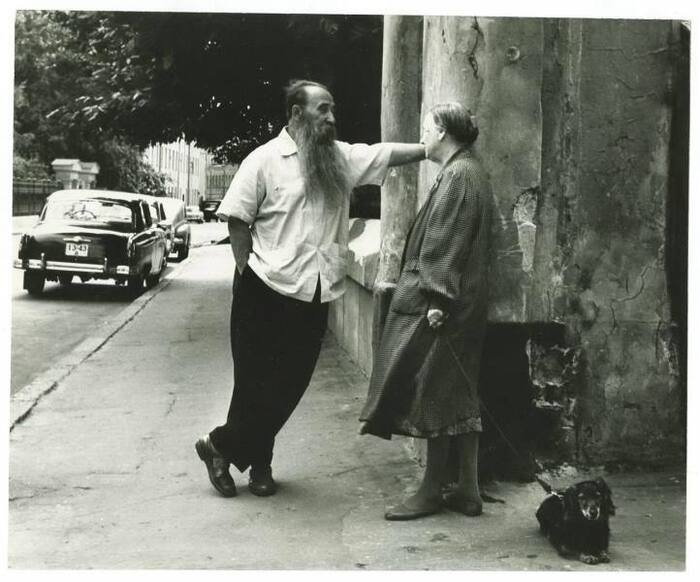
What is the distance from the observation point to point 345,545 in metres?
4.06

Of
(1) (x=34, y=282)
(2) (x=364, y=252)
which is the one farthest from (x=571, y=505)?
(1) (x=34, y=282)

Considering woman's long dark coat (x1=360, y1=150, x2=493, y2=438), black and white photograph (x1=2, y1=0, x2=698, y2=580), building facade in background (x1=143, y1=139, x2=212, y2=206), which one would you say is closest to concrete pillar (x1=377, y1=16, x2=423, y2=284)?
black and white photograph (x1=2, y1=0, x2=698, y2=580)

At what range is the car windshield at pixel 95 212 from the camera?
13.1 meters

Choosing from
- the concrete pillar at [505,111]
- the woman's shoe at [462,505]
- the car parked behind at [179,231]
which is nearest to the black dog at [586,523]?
the woman's shoe at [462,505]

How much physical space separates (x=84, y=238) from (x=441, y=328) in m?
9.49

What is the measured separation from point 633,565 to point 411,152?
200 cm

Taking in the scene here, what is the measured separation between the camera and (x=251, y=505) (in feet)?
→ 15.0

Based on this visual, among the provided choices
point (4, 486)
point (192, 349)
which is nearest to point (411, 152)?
point (4, 486)

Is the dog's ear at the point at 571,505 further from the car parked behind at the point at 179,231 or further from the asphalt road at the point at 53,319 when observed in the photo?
the car parked behind at the point at 179,231

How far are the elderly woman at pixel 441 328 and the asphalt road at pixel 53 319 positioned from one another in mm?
3973

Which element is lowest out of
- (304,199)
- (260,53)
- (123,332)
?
(123,332)

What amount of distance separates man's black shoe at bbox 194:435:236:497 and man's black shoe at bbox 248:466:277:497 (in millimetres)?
95

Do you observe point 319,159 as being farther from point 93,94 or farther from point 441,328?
point 93,94

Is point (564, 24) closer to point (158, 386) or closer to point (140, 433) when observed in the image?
point (140, 433)
